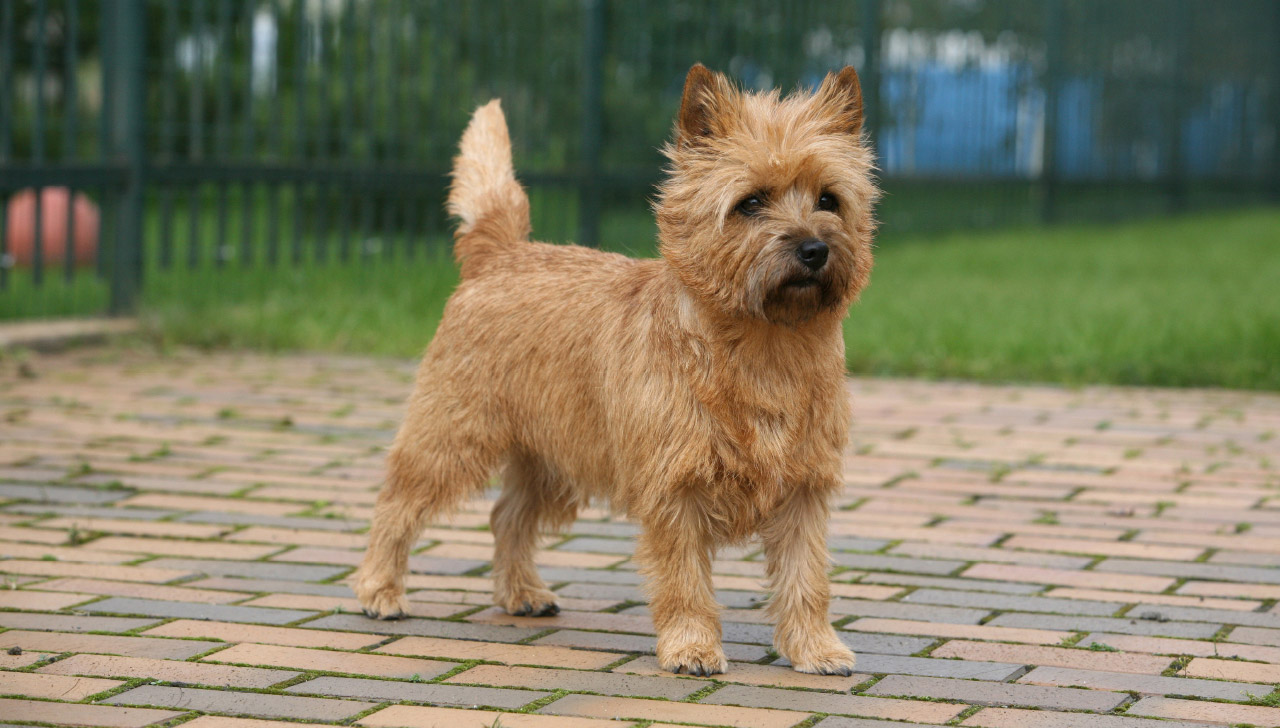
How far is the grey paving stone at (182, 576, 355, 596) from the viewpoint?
4.41 m

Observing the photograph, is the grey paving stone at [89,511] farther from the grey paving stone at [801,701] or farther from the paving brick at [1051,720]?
the paving brick at [1051,720]

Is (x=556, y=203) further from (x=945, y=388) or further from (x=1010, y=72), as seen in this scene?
(x=1010, y=72)

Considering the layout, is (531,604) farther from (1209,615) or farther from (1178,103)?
(1178,103)

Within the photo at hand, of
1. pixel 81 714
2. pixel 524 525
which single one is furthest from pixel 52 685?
pixel 524 525

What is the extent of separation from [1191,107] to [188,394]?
63.7 ft

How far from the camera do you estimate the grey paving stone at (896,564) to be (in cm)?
472

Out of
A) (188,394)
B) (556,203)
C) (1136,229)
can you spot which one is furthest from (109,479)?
(1136,229)

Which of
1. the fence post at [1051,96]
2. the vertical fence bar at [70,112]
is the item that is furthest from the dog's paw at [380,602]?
the fence post at [1051,96]

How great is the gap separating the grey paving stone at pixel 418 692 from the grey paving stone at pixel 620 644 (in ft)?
1.52

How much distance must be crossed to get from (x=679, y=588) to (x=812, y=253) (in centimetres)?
91

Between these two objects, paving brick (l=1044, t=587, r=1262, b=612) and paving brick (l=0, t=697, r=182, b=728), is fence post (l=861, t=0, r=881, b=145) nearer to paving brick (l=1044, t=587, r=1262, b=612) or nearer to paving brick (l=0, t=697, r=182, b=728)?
paving brick (l=1044, t=587, r=1262, b=612)

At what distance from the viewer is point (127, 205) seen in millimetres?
9422

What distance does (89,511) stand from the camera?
5242 mm

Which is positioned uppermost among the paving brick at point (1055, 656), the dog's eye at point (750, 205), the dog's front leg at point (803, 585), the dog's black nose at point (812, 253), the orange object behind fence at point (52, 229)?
the dog's eye at point (750, 205)
